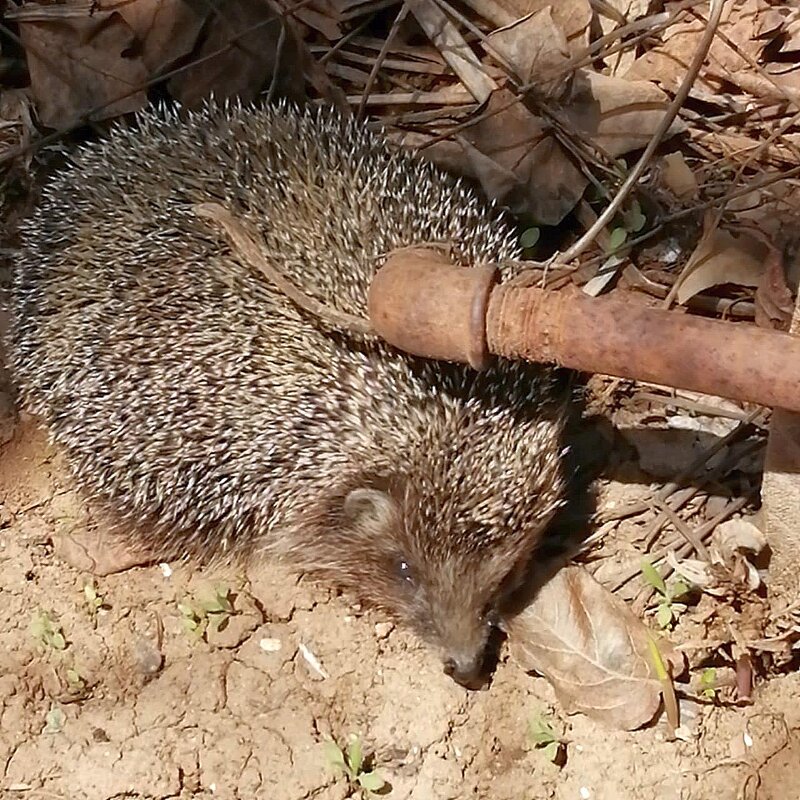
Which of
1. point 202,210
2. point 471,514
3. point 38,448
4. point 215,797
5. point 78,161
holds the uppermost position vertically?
point 202,210

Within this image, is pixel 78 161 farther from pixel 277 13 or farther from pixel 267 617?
pixel 267 617

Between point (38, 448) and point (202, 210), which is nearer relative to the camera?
→ point (202, 210)

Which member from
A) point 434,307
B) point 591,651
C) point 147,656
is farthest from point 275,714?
point 434,307

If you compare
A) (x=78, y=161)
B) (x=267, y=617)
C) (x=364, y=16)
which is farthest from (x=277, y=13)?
(x=267, y=617)

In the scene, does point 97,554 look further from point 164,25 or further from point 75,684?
point 164,25

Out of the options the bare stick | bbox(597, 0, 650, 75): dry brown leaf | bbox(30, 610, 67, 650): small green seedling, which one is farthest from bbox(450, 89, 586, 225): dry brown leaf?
bbox(30, 610, 67, 650): small green seedling

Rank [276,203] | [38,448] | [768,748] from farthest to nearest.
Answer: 1. [38,448]
2. [276,203]
3. [768,748]

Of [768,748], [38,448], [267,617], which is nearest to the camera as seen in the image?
[768,748]
